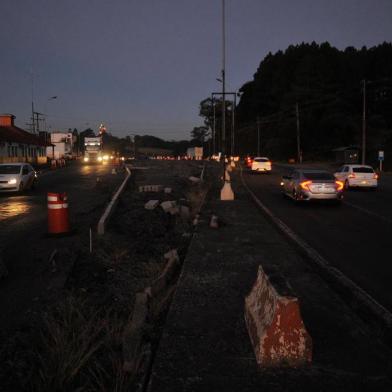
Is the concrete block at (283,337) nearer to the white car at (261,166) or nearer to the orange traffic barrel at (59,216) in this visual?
the orange traffic barrel at (59,216)

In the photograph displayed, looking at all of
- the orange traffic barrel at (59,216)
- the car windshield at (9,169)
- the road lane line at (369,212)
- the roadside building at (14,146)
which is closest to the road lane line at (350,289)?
the road lane line at (369,212)

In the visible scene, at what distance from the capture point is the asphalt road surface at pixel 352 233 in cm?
784

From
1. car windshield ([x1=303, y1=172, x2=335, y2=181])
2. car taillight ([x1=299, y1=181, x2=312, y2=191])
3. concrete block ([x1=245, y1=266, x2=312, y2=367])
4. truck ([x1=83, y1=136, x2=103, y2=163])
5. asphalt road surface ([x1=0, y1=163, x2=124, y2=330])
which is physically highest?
truck ([x1=83, y1=136, x2=103, y2=163])

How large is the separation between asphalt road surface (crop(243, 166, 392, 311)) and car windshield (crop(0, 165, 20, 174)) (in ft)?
39.6

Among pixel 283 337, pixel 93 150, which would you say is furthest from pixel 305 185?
pixel 93 150

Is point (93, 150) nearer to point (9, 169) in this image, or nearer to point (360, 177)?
point (9, 169)

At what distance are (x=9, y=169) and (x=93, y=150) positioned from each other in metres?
46.9

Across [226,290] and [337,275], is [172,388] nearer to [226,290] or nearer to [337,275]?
[226,290]

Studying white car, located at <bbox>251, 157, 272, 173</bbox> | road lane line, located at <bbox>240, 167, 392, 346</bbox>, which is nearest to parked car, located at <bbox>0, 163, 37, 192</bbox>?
road lane line, located at <bbox>240, 167, 392, 346</bbox>

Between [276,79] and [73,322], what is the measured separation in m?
122

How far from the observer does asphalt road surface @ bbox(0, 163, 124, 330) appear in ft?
23.3

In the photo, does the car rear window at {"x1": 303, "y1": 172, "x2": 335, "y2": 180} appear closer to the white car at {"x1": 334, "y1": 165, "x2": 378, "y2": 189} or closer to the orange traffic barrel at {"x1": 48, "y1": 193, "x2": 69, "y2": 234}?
the white car at {"x1": 334, "y1": 165, "x2": 378, "y2": 189}

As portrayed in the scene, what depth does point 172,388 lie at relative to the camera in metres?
4.00

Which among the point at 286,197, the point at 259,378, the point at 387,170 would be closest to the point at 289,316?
the point at 259,378
